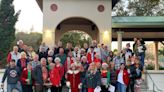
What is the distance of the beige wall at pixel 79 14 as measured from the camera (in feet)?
75.5

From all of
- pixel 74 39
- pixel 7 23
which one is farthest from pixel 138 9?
pixel 7 23

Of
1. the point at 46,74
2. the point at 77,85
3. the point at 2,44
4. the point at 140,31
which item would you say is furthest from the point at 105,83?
the point at 2,44

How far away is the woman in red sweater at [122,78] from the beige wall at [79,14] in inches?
349

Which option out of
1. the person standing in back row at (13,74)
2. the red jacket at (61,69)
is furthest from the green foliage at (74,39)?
the person standing in back row at (13,74)

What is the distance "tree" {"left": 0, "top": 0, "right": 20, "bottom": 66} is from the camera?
3494cm

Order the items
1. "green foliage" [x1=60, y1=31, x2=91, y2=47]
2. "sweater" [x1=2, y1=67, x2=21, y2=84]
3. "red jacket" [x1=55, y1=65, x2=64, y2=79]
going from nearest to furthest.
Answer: "sweater" [x1=2, y1=67, x2=21, y2=84] < "red jacket" [x1=55, y1=65, x2=64, y2=79] < "green foliage" [x1=60, y1=31, x2=91, y2=47]

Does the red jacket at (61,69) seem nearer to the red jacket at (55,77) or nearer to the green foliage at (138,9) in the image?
the red jacket at (55,77)

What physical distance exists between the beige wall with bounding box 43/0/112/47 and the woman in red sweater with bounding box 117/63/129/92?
8875mm

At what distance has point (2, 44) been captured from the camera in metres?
34.8

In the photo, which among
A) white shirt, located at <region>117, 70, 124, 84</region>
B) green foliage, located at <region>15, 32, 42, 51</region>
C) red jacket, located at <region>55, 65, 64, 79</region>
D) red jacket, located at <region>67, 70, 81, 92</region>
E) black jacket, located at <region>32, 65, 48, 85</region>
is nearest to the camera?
black jacket, located at <region>32, 65, 48, 85</region>

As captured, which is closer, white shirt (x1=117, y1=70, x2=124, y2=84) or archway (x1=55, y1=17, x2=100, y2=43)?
white shirt (x1=117, y1=70, x2=124, y2=84)

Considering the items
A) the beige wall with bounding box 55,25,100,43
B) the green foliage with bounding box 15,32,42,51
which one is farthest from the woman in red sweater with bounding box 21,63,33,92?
the green foliage with bounding box 15,32,42,51

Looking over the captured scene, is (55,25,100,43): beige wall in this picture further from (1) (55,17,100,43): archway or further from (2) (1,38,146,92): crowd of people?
(2) (1,38,146,92): crowd of people

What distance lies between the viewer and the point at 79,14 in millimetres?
23203
